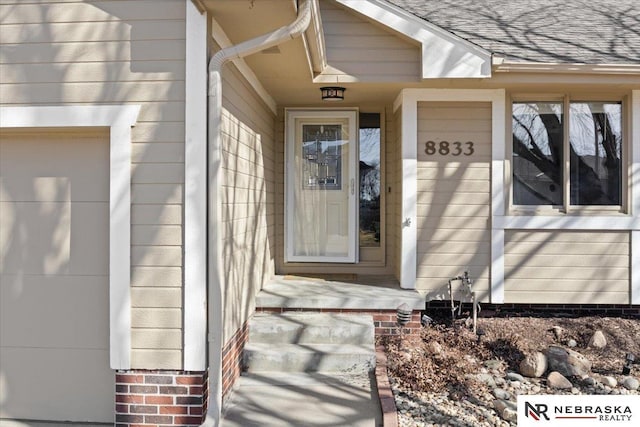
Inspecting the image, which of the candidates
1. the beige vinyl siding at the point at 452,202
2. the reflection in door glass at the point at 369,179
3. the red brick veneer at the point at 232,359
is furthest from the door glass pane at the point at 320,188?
the red brick veneer at the point at 232,359

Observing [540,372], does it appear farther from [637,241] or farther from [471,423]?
[637,241]

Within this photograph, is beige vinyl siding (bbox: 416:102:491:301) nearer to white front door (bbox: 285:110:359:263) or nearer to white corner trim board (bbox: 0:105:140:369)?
white front door (bbox: 285:110:359:263)

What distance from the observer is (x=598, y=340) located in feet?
16.6

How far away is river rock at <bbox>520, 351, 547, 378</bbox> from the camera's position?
14.5 ft

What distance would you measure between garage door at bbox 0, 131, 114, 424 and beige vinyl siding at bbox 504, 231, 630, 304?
4.08m

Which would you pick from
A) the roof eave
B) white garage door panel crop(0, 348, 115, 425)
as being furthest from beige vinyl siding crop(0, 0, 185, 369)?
the roof eave

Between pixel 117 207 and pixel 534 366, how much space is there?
11.3ft

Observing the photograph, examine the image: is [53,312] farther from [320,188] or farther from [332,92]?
[320,188]

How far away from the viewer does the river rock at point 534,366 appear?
4434mm

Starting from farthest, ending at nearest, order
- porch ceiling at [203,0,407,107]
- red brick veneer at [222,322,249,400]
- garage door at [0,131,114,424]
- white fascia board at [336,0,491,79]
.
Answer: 1. white fascia board at [336,0,491,79]
2. red brick veneer at [222,322,249,400]
3. garage door at [0,131,114,424]
4. porch ceiling at [203,0,407,107]

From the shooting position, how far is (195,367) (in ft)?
11.1

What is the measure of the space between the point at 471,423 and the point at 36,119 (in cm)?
344

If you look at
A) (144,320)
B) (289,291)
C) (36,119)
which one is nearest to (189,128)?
(36,119)

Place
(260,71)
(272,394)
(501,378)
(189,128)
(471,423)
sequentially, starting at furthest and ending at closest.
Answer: (260,71), (501,378), (272,394), (471,423), (189,128)
